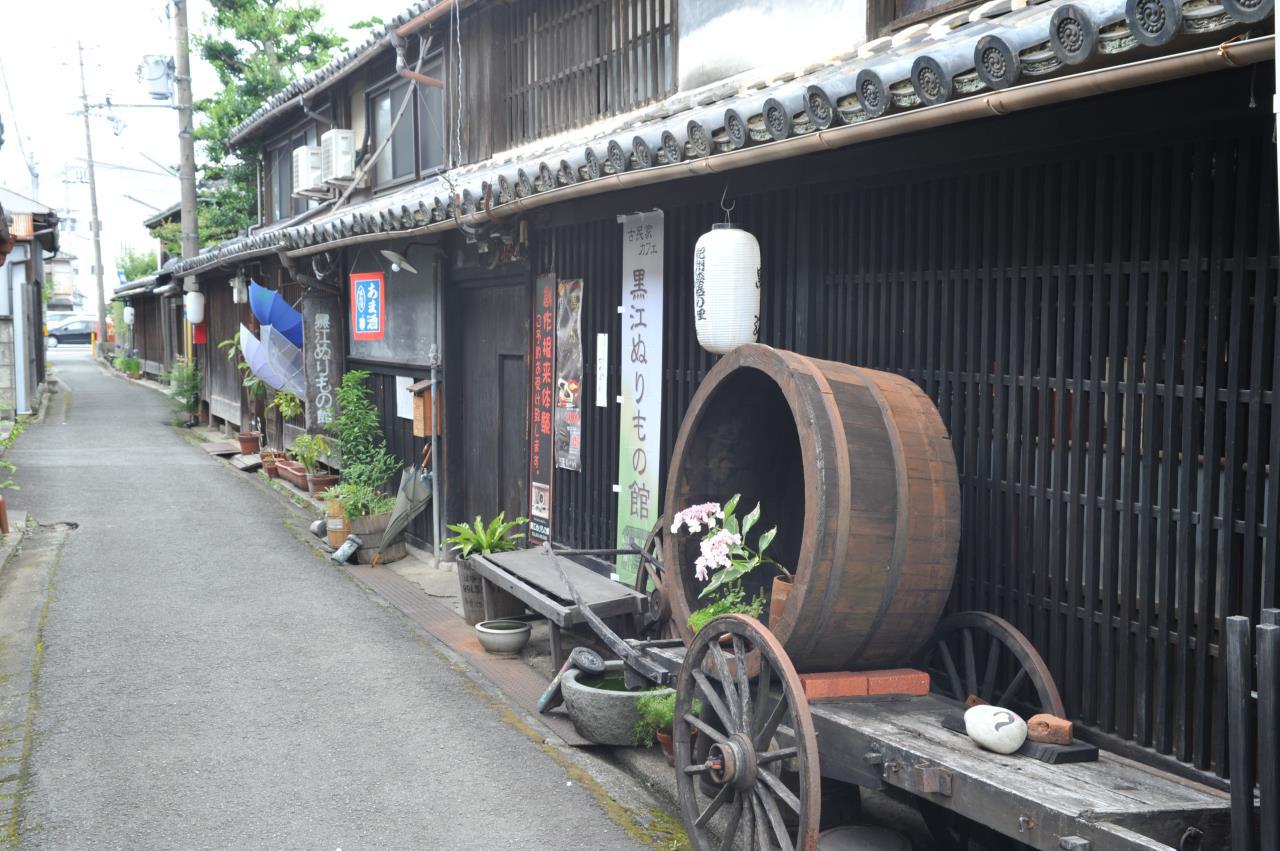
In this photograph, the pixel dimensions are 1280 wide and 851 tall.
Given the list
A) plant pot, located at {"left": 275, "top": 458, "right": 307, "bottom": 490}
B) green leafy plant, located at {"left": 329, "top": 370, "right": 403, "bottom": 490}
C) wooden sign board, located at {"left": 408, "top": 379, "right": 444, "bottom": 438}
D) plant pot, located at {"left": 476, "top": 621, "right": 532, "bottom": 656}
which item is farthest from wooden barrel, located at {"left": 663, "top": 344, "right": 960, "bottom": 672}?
plant pot, located at {"left": 275, "top": 458, "right": 307, "bottom": 490}

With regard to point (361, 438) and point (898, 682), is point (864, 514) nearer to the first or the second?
point (898, 682)

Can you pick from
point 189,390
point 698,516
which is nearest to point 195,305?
point 189,390

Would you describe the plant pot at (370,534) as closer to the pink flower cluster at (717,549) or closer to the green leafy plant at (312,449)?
the green leafy plant at (312,449)

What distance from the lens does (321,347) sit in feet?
55.3

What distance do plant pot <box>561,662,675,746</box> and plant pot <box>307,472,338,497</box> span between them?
11.0 meters

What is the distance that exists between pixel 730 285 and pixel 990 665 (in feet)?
9.50

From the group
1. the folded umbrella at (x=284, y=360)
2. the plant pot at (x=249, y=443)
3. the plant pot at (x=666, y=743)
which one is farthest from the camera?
the plant pot at (x=249, y=443)

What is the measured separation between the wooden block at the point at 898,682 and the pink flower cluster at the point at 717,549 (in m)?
1.09

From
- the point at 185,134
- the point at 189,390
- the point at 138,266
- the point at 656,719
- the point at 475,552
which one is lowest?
the point at 656,719

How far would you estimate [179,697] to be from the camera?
9039 millimetres

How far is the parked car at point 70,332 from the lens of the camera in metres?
73.6

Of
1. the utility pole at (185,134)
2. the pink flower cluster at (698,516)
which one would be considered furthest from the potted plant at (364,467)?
the utility pole at (185,134)

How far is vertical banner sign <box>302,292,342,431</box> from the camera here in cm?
1683

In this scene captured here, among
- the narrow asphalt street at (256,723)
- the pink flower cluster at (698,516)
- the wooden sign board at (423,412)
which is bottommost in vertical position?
the narrow asphalt street at (256,723)
